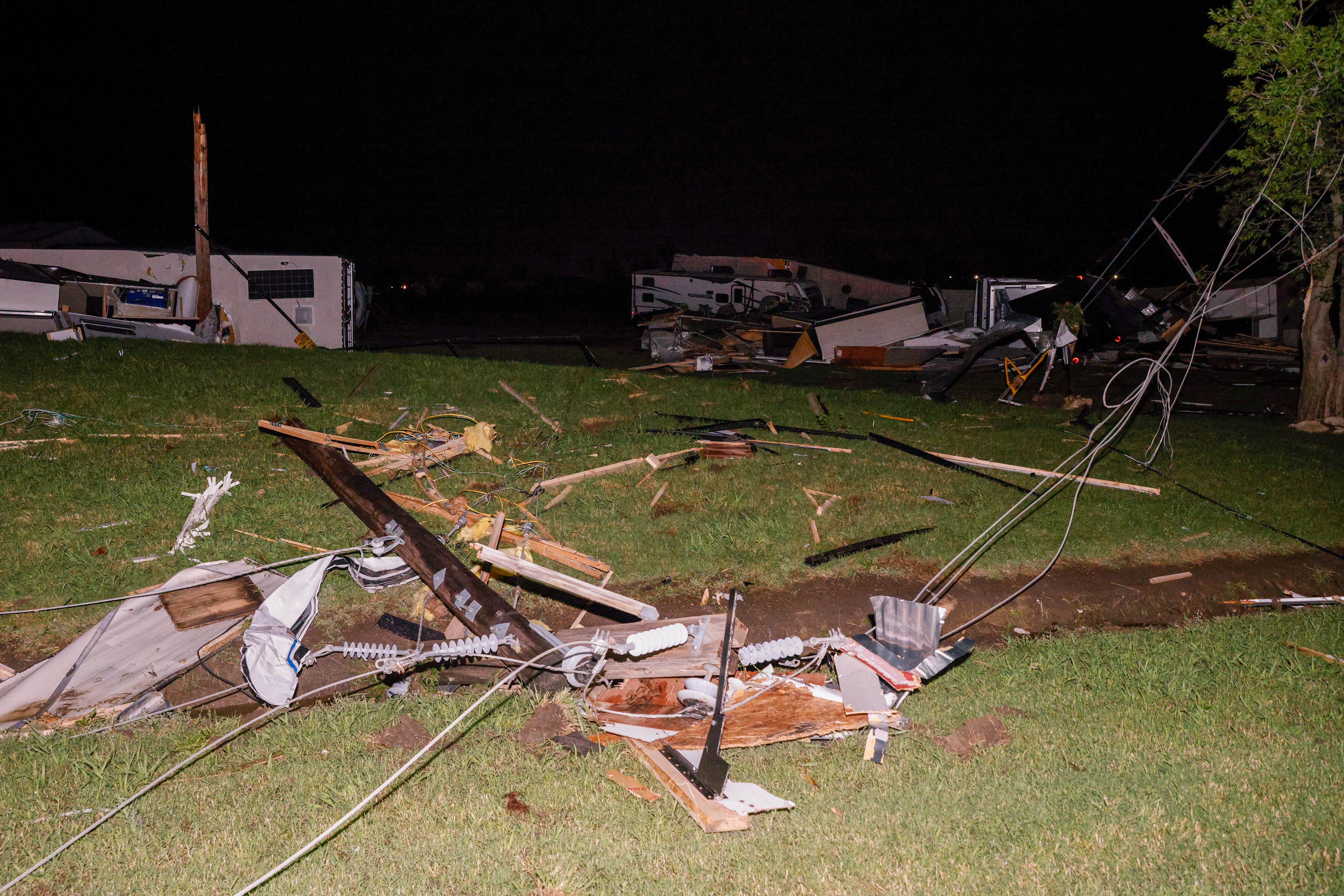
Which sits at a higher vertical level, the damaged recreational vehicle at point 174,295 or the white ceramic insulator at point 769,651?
the damaged recreational vehicle at point 174,295

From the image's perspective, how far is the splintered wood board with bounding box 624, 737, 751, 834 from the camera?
11.8 ft

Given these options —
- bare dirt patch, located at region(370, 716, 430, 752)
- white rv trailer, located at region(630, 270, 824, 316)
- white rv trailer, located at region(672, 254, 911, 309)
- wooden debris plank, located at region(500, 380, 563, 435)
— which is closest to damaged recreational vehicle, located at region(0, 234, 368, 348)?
wooden debris plank, located at region(500, 380, 563, 435)

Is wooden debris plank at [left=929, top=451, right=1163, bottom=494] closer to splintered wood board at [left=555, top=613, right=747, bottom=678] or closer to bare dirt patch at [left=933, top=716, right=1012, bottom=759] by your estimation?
bare dirt patch at [left=933, top=716, right=1012, bottom=759]

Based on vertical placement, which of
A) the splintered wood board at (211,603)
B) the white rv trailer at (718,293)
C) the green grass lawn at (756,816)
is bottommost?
the green grass lawn at (756,816)

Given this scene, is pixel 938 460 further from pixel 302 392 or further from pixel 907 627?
pixel 302 392

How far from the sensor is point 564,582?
5281mm

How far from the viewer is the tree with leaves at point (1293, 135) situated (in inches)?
395

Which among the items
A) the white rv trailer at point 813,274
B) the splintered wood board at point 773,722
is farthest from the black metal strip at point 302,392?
the white rv trailer at point 813,274

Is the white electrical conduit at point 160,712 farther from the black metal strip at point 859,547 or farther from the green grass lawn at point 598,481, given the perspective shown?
the black metal strip at point 859,547

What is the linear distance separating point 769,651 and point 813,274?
29948 millimetres

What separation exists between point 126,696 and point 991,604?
6.30 meters

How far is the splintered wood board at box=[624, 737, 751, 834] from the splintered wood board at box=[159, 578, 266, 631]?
318 centimetres

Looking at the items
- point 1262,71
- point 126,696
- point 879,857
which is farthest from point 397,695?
point 1262,71

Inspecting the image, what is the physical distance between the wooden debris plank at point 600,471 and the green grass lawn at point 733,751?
0.76 feet
